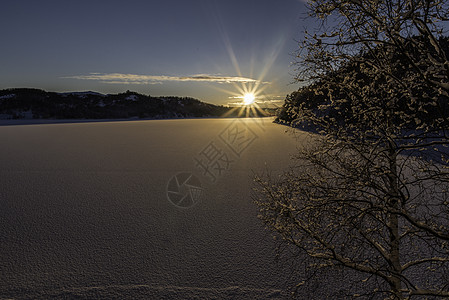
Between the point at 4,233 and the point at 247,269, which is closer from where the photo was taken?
the point at 247,269

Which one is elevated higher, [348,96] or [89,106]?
[89,106]

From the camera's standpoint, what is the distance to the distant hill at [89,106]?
55031mm

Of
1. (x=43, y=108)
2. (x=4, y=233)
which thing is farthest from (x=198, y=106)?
(x=4, y=233)

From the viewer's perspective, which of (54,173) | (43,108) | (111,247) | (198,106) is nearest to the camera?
(111,247)

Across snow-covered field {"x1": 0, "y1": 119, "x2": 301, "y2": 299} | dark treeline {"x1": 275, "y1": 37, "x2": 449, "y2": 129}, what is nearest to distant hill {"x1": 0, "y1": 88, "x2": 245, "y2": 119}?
snow-covered field {"x1": 0, "y1": 119, "x2": 301, "y2": 299}

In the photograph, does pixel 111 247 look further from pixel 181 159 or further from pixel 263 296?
pixel 181 159

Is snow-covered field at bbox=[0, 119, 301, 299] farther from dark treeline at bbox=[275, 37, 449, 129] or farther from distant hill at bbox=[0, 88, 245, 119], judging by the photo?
distant hill at bbox=[0, 88, 245, 119]

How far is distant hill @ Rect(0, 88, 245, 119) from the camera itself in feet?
181

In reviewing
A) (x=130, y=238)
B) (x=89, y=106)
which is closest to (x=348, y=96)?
(x=130, y=238)

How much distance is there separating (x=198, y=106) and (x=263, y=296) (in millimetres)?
90644

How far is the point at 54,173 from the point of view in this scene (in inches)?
391

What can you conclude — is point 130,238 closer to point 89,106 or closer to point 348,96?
point 348,96

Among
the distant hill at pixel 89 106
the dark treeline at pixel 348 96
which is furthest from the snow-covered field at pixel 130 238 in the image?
the distant hill at pixel 89 106

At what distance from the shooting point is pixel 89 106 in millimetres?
65438
